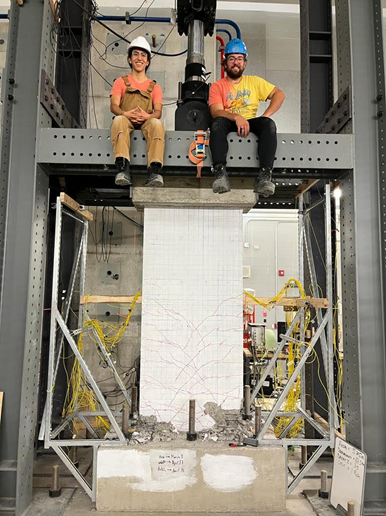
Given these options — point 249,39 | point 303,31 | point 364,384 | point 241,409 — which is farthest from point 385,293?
point 249,39

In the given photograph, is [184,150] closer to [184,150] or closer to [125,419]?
[184,150]

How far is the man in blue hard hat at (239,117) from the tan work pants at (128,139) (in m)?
0.33

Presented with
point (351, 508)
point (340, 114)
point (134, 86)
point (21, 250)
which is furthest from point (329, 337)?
point (134, 86)

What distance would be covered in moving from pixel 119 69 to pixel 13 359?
362 cm

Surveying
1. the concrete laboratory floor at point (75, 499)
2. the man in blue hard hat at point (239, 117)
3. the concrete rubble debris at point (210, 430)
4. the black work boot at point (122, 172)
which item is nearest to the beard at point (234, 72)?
the man in blue hard hat at point (239, 117)

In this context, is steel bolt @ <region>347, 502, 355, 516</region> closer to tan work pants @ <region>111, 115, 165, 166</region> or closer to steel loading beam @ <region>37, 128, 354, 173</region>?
steel loading beam @ <region>37, 128, 354, 173</region>

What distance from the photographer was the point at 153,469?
2359 millimetres

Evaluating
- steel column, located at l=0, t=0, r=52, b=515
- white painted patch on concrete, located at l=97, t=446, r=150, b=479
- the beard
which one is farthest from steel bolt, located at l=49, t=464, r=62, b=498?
the beard

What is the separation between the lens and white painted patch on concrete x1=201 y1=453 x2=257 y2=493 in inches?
92.4

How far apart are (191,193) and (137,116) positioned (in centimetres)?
67

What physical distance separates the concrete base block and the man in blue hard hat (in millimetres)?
233

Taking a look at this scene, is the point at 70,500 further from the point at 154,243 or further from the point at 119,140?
the point at 119,140

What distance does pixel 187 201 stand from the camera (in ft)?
9.37

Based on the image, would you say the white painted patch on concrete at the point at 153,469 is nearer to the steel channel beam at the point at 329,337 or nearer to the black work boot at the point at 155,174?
the steel channel beam at the point at 329,337
